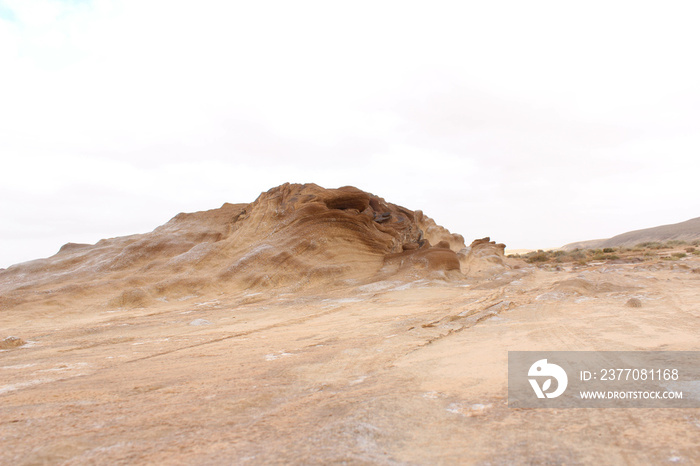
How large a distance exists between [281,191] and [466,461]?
67.2 ft

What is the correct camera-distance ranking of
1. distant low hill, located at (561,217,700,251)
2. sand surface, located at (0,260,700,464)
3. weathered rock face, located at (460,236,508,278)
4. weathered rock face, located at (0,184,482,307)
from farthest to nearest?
1. distant low hill, located at (561,217,700,251)
2. weathered rock face, located at (460,236,508,278)
3. weathered rock face, located at (0,184,482,307)
4. sand surface, located at (0,260,700,464)

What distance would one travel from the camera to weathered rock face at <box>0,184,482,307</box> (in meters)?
16.2

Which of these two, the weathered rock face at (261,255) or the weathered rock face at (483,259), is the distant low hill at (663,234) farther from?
the weathered rock face at (261,255)

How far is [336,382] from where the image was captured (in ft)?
13.9

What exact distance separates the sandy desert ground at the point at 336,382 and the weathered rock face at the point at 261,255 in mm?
3626

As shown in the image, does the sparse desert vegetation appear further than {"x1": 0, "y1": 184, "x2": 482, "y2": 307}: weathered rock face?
Yes

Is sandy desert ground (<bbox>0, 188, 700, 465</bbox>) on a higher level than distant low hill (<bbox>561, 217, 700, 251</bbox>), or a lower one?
lower

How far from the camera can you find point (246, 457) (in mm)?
2557

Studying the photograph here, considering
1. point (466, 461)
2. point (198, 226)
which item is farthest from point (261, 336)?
point (198, 226)

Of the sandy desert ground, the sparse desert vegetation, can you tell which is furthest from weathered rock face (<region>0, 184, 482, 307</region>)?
the sparse desert vegetation

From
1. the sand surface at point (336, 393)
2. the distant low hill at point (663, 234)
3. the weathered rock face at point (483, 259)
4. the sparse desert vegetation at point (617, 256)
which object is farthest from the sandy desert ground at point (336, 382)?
the distant low hill at point (663, 234)

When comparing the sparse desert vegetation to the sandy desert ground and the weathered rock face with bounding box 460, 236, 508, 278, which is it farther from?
the sandy desert ground

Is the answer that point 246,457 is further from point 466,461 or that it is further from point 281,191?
point 281,191

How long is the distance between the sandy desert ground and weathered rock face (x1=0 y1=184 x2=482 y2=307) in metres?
3.63
